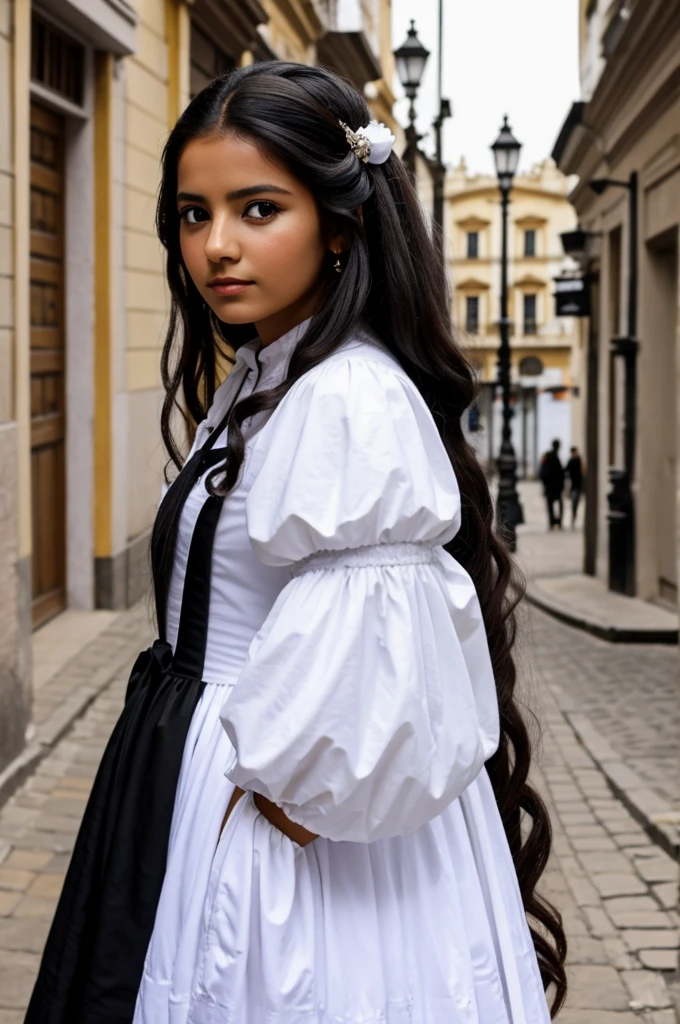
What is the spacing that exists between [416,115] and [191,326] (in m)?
16.7

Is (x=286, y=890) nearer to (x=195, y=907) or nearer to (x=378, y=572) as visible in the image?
(x=195, y=907)

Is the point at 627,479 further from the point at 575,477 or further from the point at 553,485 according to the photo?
the point at 575,477

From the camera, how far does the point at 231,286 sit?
1.97 m

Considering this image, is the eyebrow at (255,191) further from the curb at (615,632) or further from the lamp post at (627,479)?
the lamp post at (627,479)

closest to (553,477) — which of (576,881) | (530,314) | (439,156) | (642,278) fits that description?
(439,156)

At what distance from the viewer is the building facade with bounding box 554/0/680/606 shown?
475 inches

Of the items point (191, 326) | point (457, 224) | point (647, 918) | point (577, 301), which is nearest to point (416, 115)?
point (577, 301)

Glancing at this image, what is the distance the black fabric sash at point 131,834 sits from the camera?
203cm

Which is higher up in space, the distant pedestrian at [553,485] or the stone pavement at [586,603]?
the distant pedestrian at [553,485]

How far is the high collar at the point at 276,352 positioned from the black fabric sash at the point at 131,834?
9 centimetres

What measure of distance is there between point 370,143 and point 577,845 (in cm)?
417

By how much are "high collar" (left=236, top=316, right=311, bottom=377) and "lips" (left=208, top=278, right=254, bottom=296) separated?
0.12 m

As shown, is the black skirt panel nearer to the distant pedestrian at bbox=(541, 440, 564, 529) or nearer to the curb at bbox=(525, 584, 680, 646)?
the curb at bbox=(525, 584, 680, 646)

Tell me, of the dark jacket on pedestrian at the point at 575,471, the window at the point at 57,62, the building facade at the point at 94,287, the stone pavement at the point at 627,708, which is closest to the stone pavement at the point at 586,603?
the stone pavement at the point at 627,708
